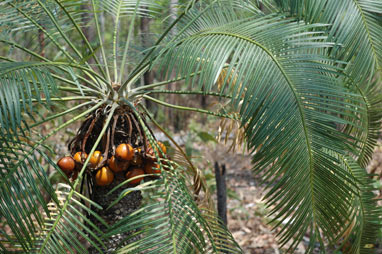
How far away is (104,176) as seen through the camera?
192 cm

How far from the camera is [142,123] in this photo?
196 cm

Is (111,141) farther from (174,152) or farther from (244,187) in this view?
(244,187)

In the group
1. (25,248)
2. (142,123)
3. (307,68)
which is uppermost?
(307,68)

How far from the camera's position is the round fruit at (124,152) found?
6.19 ft

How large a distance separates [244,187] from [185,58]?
380cm

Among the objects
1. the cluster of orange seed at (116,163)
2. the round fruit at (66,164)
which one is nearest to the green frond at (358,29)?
the cluster of orange seed at (116,163)

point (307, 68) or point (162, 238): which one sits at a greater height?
point (307, 68)

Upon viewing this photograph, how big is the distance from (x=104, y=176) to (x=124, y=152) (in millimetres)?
159

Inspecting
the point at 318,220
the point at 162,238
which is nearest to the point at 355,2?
the point at 318,220

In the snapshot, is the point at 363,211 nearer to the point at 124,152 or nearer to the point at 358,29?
the point at 358,29

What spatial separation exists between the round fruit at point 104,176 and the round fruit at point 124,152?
0.10 meters

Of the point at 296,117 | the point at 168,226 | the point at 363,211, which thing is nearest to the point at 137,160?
the point at 168,226

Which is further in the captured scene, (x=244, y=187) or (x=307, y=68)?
(x=244, y=187)

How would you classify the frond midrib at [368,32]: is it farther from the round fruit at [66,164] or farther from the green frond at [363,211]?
the round fruit at [66,164]
